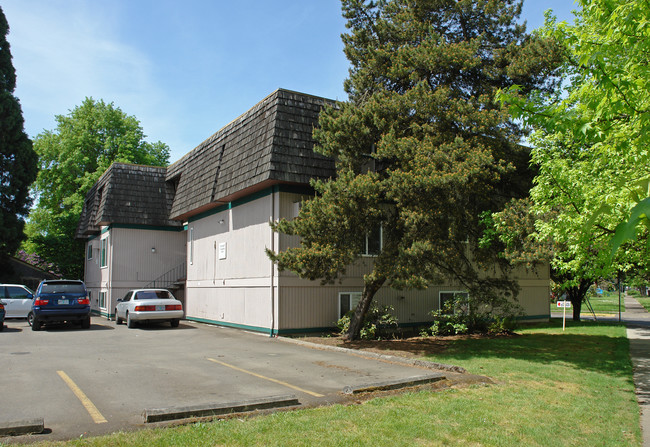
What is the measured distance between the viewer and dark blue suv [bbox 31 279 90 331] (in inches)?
716

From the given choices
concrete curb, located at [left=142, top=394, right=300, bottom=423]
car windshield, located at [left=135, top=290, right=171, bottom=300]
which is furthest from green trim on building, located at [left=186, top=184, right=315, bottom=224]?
concrete curb, located at [left=142, top=394, right=300, bottom=423]

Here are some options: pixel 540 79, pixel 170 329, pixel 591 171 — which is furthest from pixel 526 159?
pixel 170 329

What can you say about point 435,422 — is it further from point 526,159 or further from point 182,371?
point 526,159

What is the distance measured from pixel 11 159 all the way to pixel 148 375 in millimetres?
28194

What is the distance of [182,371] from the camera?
10.3 meters

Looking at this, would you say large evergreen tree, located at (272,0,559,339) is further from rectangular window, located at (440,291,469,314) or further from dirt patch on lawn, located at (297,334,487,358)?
rectangular window, located at (440,291,469,314)

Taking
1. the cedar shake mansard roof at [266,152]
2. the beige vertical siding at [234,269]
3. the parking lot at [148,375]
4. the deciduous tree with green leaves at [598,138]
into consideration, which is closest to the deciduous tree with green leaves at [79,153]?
the beige vertical siding at [234,269]

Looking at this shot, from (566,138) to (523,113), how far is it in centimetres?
624

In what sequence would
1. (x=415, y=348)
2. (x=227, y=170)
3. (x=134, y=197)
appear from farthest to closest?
(x=134, y=197) < (x=227, y=170) < (x=415, y=348)

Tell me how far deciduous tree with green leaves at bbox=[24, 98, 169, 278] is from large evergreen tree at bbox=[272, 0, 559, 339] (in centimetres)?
3027

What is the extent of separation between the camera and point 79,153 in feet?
131

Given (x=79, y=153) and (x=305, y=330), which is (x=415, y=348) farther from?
(x=79, y=153)

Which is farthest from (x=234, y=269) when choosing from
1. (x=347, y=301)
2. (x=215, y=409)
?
(x=215, y=409)

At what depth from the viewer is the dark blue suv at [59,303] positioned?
1819 centimetres
